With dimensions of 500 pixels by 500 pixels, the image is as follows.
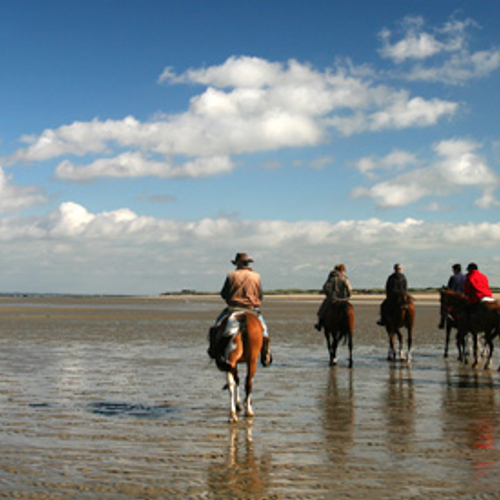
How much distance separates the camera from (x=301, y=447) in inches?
301

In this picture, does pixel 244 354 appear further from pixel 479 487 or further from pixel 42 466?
pixel 479 487

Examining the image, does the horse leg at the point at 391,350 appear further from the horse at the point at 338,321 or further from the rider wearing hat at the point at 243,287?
the rider wearing hat at the point at 243,287

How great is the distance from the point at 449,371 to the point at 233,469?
9.93 meters

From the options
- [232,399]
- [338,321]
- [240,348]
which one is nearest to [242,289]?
[240,348]

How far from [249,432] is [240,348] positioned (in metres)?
1.53

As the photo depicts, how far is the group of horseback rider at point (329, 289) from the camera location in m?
10.4

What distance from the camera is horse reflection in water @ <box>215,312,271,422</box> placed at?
9.69 meters

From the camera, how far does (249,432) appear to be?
27.9 ft

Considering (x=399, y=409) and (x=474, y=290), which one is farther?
(x=474, y=290)

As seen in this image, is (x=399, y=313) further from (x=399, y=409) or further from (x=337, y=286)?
(x=399, y=409)

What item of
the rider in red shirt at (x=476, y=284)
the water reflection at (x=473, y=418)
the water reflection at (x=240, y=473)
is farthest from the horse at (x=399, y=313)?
the water reflection at (x=240, y=473)

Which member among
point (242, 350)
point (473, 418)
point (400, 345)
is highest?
point (242, 350)

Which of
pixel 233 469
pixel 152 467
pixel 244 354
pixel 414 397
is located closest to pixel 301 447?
pixel 233 469

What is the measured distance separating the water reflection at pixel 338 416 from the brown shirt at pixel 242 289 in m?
1.87
